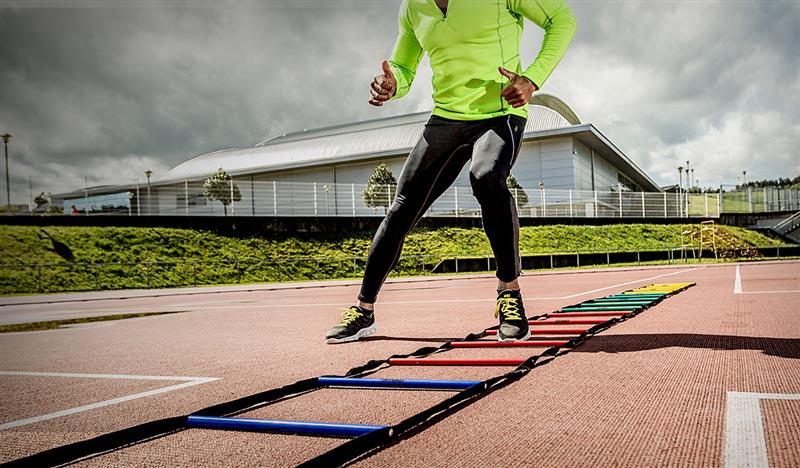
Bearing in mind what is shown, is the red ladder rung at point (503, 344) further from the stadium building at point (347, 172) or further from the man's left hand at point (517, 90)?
the stadium building at point (347, 172)

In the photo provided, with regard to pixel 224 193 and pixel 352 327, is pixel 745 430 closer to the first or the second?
pixel 352 327

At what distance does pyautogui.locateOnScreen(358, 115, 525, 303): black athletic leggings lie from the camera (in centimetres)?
420

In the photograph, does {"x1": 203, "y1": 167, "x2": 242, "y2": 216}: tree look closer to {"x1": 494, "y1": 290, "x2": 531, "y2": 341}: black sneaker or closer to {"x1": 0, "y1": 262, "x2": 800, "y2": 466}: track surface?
{"x1": 0, "y1": 262, "x2": 800, "y2": 466}: track surface

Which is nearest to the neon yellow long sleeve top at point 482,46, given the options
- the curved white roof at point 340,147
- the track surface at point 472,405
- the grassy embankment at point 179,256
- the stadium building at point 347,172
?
the track surface at point 472,405

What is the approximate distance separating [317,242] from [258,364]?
24.1 metres

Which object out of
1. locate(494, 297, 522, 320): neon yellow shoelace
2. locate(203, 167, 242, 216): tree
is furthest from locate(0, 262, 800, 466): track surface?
locate(203, 167, 242, 216): tree

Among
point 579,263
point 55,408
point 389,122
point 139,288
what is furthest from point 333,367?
point 389,122

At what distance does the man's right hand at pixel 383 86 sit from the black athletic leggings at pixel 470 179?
1.25 ft

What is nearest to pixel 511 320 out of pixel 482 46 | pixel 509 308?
pixel 509 308

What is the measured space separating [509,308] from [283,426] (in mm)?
2371

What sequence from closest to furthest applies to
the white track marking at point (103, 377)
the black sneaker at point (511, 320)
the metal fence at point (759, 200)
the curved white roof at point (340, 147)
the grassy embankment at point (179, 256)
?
1. the white track marking at point (103, 377)
2. the black sneaker at point (511, 320)
3. the grassy embankment at point (179, 256)
4. the metal fence at point (759, 200)
5. the curved white roof at point (340, 147)

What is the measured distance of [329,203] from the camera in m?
32.5

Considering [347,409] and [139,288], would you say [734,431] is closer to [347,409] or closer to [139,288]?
[347,409]

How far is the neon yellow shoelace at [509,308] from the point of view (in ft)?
13.9
